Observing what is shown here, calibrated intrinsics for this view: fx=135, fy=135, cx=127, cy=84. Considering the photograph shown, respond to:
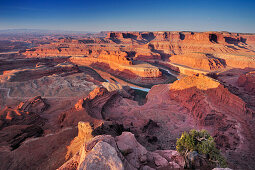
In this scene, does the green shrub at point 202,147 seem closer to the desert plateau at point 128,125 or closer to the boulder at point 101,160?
the desert plateau at point 128,125

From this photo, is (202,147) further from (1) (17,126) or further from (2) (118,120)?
(1) (17,126)

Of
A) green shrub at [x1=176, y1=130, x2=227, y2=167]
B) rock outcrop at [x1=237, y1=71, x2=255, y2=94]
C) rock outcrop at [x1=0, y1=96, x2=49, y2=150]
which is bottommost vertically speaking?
rock outcrop at [x1=0, y1=96, x2=49, y2=150]

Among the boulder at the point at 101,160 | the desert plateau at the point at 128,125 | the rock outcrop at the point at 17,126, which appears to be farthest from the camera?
the rock outcrop at the point at 17,126

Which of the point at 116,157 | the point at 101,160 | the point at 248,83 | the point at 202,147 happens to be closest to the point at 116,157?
the point at 116,157

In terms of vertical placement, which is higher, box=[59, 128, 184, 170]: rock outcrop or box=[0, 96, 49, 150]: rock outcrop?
box=[59, 128, 184, 170]: rock outcrop

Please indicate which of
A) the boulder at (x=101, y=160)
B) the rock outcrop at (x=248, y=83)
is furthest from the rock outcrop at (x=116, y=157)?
the rock outcrop at (x=248, y=83)

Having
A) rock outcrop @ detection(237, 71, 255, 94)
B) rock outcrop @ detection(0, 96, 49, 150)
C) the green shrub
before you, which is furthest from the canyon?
the green shrub

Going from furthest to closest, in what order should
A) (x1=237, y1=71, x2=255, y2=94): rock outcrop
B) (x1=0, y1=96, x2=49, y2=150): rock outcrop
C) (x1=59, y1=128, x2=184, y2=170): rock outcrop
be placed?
1. (x1=237, y1=71, x2=255, y2=94): rock outcrop
2. (x1=0, y1=96, x2=49, y2=150): rock outcrop
3. (x1=59, y1=128, x2=184, y2=170): rock outcrop

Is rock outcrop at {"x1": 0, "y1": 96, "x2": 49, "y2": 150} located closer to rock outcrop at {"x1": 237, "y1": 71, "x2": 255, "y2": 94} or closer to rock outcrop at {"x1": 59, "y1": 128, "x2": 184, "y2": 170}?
rock outcrop at {"x1": 59, "y1": 128, "x2": 184, "y2": 170}

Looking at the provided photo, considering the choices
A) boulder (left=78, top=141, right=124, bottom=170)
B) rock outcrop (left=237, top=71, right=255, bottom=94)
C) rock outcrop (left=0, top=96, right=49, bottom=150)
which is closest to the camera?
boulder (left=78, top=141, right=124, bottom=170)
